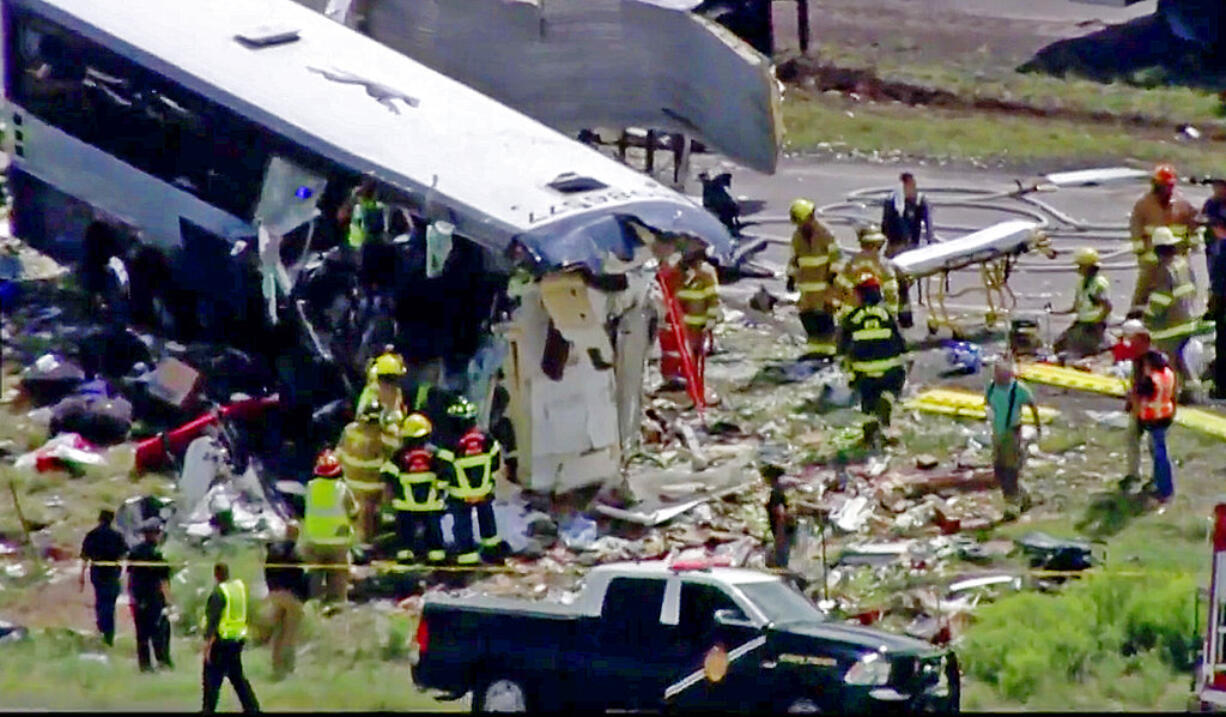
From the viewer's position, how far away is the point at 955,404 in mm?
21953

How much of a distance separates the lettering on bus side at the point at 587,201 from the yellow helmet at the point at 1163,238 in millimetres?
4376

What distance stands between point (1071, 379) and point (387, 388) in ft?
22.0

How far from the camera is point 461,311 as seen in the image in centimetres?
1973

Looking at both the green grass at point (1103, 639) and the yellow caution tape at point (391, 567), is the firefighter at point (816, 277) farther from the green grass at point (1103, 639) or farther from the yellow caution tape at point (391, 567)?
the yellow caution tape at point (391, 567)

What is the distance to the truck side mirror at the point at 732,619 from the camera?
14227 mm

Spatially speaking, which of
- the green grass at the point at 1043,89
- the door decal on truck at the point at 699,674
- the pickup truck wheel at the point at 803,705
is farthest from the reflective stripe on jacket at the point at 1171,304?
the green grass at the point at 1043,89

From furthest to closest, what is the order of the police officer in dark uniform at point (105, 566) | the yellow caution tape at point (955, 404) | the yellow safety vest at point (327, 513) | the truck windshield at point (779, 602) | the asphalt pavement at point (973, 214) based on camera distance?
the asphalt pavement at point (973, 214) → the yellow caution tape at point (955, 404) → the yellow safety vest at point (327, 513) → the police officer in dark uniform at point (105, 566) → the truck windshield at point (779, 602)

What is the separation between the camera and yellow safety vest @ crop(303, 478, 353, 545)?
55.9 ft

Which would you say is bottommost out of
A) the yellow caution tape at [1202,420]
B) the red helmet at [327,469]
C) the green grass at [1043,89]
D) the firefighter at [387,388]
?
the yellow caution tape at [1202,420]

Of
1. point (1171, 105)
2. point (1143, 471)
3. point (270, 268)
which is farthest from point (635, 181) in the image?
point (1171, 105)

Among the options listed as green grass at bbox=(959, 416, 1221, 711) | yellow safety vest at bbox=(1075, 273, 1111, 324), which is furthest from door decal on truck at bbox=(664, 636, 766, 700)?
yellow safety vest at bbox=(1075, 273, 1111, 324)

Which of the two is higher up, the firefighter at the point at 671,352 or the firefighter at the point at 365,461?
the firefighter at the point at 671,352

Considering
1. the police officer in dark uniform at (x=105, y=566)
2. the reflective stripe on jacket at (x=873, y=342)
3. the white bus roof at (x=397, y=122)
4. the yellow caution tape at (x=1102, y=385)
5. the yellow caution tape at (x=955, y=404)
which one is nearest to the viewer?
the police officer in dark uniform at (x=105, y=566)

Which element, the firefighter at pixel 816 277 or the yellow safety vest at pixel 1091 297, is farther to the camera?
the firefighter at pixel 816 277
